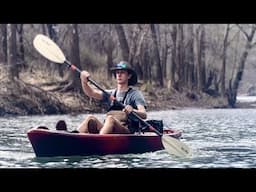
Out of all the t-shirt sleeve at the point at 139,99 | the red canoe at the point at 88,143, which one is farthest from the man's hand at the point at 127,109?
the red canoe at the point at 88,143

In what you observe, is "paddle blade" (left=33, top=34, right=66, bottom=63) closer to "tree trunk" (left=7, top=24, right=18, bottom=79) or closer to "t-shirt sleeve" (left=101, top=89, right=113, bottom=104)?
"tree trunk" (left=7, top=24, right=18, bottom=79)

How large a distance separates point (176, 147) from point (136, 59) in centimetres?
90

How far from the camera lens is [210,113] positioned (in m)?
8.21

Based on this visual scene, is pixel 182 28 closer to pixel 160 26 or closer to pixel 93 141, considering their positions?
pixel 160 26

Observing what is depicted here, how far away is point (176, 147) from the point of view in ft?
25.2

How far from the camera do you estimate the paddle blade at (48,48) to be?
777 centimetres

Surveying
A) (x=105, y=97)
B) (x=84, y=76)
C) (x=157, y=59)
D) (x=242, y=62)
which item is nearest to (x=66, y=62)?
(x=84, y=76)

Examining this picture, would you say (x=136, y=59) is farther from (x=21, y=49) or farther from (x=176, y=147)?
(x=21, y=49)

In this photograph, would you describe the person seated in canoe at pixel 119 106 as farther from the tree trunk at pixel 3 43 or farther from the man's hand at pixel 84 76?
the tree trunk at pixel 3 43

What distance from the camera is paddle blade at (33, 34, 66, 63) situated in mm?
7766

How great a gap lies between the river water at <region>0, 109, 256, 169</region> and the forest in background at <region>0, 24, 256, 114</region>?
0.55 feet

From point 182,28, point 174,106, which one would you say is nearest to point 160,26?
point 182,28
